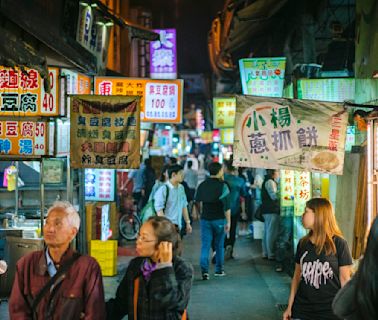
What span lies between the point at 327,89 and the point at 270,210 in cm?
421

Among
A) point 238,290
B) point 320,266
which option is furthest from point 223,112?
point 320,266

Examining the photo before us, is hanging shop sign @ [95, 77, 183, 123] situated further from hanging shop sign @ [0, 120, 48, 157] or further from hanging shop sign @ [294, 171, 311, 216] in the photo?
hanging shop sign @ [0, 120, 48, 157]

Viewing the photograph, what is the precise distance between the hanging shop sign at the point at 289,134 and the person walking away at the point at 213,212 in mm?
4649

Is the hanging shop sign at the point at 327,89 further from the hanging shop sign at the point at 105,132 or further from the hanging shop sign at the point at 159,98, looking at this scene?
the hanging shop sign at the point at 159,98

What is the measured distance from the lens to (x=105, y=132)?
8570 millimetres

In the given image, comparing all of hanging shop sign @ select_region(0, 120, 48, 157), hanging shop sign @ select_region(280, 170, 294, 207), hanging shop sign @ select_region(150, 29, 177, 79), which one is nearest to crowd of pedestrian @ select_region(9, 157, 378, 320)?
hanging shop sign @ select_region(0, 120, 48, 157)

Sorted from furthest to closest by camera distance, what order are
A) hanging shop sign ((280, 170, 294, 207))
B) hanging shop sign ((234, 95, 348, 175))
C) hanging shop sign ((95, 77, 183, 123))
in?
hanging shop sign ((95, 77, 183, 123)), hanging shop sign ((280, 170, 294, 207)), hanging shop sign ((234, 95, 348, 175))

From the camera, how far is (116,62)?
74.4 feet

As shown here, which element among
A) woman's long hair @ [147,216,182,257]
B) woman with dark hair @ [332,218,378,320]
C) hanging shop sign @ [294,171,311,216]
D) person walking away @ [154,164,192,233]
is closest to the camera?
woman with dark hair @ [332,218,378,320]

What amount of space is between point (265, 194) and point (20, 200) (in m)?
5.95

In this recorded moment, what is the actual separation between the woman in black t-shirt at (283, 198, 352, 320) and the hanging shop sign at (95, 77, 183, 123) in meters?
8.59

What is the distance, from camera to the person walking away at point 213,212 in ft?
38.2

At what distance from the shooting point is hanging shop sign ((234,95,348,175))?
6984mm

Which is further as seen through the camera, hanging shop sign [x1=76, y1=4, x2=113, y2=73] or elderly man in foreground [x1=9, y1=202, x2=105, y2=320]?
hanging shop sign [x1=76, y1=4, x2=113, y2=73]
